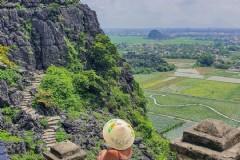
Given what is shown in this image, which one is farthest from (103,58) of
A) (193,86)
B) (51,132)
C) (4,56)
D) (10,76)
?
(193,86)

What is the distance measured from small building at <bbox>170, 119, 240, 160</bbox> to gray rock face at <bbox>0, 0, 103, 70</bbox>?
59.1 ft

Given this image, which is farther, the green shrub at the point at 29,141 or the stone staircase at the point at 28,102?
the stone staircase at the point at 28,102

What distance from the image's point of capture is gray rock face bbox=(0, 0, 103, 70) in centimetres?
2353

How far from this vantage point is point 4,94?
60.0 ft

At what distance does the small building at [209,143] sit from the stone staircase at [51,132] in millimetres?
11729

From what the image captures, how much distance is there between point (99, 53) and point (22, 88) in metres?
8.79

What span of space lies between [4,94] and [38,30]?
8.22 m

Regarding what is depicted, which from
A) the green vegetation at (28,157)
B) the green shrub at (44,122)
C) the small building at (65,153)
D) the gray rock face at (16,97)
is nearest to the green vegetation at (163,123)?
the gray rock face at (16,97)

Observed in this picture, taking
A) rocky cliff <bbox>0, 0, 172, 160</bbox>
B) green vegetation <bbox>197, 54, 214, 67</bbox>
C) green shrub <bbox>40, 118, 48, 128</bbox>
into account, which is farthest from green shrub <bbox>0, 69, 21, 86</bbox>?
green vegetation <bbox>197, 54, 214, 67</bbox>

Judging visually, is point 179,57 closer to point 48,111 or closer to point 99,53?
point 99,53

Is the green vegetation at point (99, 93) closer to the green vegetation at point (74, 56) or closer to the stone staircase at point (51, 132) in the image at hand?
the green vegetation at point (74, 56)

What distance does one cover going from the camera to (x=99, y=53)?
28.3 meters

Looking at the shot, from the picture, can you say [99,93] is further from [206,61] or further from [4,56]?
[206,61]

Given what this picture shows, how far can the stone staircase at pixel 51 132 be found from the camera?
17.4 meters
